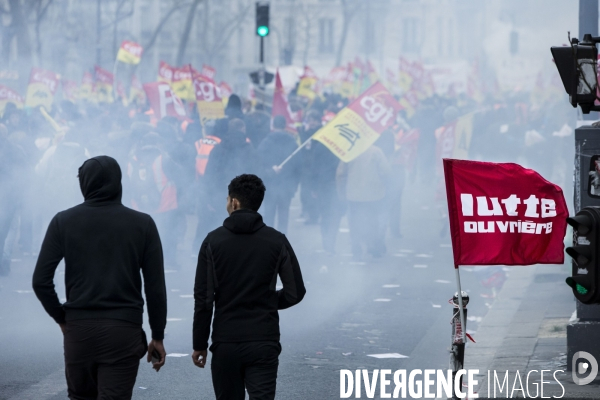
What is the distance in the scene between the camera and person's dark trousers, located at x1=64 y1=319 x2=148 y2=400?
476 cm

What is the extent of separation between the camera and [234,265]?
501cm

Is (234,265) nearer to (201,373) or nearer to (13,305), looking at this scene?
(201,373)

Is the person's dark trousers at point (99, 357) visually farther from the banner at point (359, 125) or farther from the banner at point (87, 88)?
the banner at point (87, 88)

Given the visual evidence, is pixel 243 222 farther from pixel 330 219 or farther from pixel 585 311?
pixel 330 219

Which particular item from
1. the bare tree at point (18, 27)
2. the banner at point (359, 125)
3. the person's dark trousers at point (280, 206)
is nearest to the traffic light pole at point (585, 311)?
the banner at point (359, 125)

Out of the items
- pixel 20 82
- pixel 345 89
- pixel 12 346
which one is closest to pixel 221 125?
pixel 12 346

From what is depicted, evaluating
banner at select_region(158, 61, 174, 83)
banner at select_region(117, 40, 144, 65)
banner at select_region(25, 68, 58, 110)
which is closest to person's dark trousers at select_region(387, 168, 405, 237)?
banner at select_region(25, 68, 58, 110)

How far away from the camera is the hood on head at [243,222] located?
16.6ft

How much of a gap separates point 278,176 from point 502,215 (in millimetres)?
9670

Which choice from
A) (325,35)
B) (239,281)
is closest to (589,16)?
(239,281)

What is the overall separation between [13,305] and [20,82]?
105 feet

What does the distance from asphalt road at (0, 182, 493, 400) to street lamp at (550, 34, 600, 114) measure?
249 cm

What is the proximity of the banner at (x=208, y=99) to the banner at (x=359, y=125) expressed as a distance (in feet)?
19.0

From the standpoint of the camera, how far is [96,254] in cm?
485
